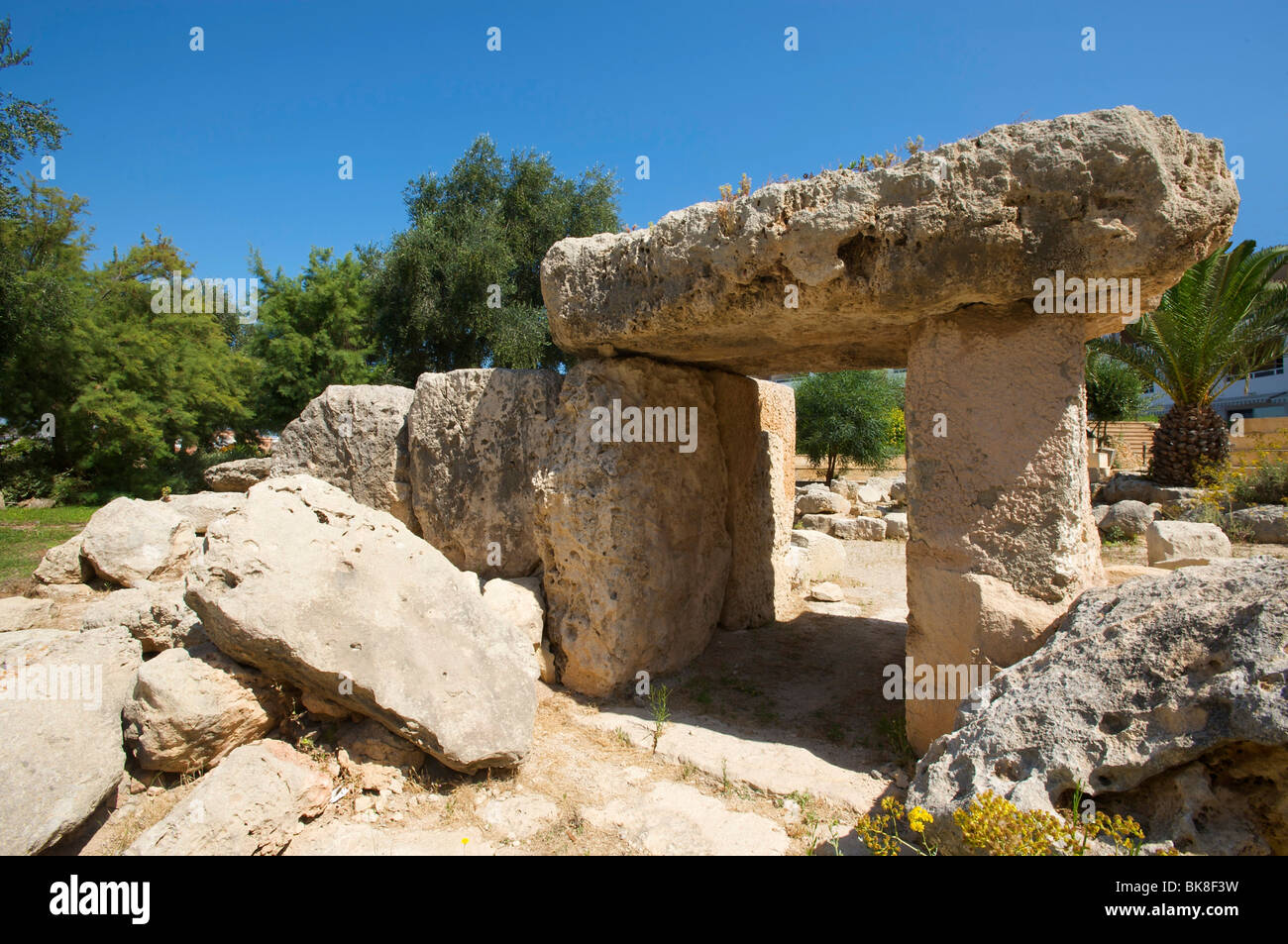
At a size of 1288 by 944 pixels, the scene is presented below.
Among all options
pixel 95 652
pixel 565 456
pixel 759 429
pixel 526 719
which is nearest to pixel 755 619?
pixel 759 429

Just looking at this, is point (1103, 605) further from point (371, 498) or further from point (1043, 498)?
point (371, 498)

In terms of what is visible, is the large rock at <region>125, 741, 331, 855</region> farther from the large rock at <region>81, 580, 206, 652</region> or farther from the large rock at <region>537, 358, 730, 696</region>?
the large rock at <region>537, 358, 730, 696</region>

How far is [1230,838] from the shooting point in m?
2.17

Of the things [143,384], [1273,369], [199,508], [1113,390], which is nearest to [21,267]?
[143,384]

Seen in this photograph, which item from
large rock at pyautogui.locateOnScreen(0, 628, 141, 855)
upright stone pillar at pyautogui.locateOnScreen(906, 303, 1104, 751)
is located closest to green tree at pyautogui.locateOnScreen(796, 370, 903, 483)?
upright stone pillar at pyautogui.locateOnScreen(906, 303, 1104, 751)

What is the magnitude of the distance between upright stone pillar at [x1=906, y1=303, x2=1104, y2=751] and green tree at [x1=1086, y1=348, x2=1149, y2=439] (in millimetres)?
17297

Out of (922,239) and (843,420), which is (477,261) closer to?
(843,420)

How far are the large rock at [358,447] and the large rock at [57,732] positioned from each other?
196cm

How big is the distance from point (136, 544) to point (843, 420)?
15619 millimetres

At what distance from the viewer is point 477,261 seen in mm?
14414

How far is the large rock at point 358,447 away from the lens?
5375 mm

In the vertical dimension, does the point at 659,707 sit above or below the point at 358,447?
below

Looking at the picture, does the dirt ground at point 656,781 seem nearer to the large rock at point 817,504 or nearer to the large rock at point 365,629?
the large rock at point 365,629

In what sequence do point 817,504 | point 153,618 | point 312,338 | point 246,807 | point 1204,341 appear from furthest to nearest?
point 312,338, point 817,504, point 1204,341, point 153,618, point 246,807
